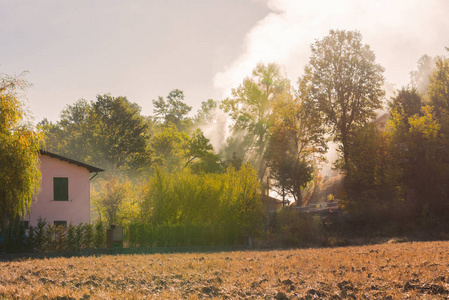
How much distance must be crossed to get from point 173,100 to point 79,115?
79.3 feet

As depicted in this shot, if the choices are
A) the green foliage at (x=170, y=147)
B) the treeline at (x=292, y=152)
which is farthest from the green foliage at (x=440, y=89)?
the green foliage at (x=170, y=147)

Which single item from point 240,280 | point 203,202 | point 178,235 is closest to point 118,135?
point 203,202

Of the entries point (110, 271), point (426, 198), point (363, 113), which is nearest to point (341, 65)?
point (363, 113)

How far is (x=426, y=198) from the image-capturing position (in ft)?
148

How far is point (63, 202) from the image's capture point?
125ft

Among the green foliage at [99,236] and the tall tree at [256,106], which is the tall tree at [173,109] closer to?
the tall tree at [256,106]

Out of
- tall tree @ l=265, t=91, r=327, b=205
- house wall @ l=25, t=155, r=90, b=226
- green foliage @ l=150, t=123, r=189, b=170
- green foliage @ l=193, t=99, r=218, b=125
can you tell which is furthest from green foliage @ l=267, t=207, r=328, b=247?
green foliage @ l=193, t=99, r=218, b=125

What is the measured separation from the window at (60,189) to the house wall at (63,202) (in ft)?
0.84

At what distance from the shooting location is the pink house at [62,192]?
3741 centimetres

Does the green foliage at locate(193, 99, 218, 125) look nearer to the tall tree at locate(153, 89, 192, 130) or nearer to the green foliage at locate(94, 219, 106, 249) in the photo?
the tall tree at locate(153, 89, 192, 130)

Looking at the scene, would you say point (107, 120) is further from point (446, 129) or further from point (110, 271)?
point (110, 271)

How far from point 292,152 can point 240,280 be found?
50664 mm

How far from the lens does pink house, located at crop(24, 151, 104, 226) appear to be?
3741 cm

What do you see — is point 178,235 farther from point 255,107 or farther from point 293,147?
point 255,107
